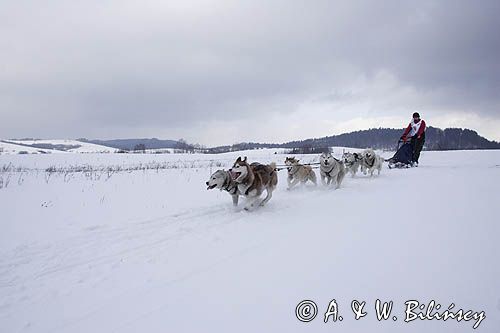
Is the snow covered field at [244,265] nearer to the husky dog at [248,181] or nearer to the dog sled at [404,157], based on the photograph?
the husky dog at [248,181]

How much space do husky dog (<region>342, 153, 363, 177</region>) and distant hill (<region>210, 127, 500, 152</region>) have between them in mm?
55388

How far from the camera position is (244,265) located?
11.0ft

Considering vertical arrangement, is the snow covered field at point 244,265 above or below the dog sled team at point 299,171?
below

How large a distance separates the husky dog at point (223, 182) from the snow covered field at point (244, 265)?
49 centimetres

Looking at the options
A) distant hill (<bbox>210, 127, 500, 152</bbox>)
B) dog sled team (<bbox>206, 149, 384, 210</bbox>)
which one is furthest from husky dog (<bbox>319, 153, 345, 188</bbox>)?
distant hill (<bbox>210, 127, 500, 152</bbox>)

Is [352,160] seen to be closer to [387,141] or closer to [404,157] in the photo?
[404,157]

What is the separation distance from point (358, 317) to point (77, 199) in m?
7.32

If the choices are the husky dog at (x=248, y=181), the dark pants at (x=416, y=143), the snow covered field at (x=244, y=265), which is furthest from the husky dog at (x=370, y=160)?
the husky dog at (x=248, y=181)

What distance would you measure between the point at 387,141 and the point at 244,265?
135730 mm

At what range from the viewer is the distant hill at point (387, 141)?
8190cm

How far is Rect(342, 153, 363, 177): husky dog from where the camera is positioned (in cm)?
1112

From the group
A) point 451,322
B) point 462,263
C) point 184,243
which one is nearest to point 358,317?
point 451,322

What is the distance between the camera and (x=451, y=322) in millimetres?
2176

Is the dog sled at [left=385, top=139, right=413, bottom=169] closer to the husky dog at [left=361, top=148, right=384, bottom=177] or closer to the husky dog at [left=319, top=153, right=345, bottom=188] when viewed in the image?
the husky dog at [left=361, top=148, right=384, bottom=177]
